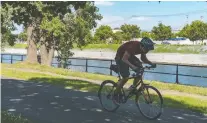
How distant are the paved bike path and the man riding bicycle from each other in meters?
0.92

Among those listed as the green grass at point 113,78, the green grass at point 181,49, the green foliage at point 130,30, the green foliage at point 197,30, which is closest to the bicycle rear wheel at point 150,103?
the green grass at point 113,78

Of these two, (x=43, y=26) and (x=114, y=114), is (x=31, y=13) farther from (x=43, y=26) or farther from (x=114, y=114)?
(x=43, y=26)

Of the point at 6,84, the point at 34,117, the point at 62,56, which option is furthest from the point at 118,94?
the point at 62,56

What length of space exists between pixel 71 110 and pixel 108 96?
37.7 inches

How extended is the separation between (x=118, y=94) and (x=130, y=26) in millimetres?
107217

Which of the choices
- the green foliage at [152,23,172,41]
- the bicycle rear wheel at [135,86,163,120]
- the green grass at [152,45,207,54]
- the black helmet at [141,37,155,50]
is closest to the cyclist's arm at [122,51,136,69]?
the black helmet at [141,37,155,50]

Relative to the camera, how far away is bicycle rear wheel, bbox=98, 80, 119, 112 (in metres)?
10.3

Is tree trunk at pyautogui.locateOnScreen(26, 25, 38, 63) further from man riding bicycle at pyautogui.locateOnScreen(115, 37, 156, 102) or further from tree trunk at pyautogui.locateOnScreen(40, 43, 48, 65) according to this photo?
man riding bicycle at pyautogui.locateOnScreen(115, 37, 156, 102)

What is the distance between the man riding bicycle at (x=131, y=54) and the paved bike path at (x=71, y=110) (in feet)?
3.03

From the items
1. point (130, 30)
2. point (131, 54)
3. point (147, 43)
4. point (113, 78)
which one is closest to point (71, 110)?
point (131, 54)

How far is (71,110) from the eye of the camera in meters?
10.2

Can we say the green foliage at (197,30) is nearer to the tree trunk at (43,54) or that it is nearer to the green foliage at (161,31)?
the green foliage at (161,31)

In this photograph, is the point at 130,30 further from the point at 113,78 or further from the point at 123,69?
the point at 123,69

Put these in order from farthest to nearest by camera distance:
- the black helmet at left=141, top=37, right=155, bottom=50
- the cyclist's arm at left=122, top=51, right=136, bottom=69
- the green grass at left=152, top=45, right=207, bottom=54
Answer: the green grass at left=152, top=45, right=207, bottom=54 → the cyclist's arm at left=122, top=51, right=136, bottom=69 → the black helmet at left=141, top=37, right=155, bottom=50
